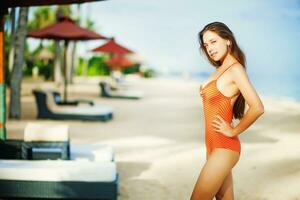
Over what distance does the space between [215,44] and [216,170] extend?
69 centimetres

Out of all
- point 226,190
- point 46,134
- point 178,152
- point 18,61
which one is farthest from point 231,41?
point 18,61

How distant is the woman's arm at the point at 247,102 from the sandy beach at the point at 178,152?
9.41 ft

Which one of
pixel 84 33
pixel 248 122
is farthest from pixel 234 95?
pixel 84 33

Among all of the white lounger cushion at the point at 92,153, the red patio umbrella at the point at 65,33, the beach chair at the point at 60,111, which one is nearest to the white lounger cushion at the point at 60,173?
the white lounger cushion at the point at 92,153

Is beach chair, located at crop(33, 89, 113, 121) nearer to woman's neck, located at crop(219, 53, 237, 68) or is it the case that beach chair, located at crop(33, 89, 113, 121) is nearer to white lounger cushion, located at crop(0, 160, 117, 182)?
white lounger cushion, located at crop(0, 160, 117, 182)

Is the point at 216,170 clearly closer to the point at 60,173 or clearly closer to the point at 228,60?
the point at 228,60

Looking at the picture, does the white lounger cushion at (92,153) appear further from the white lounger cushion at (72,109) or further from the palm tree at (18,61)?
the palm tree at (18,61)

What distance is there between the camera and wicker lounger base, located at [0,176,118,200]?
4.57 m

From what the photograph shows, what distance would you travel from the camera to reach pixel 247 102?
8.11 feet

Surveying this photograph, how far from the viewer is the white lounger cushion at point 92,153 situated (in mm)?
6051

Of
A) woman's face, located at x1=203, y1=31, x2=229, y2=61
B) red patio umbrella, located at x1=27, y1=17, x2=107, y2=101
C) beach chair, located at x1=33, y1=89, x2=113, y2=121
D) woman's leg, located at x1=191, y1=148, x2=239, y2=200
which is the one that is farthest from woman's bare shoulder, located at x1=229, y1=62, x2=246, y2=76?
red patio umbrella, located at x1=27, y1=17, x2=107, y2=101

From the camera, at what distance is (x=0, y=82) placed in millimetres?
6828

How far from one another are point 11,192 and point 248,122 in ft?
9.67

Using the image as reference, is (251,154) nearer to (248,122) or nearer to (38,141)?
(38,141)
